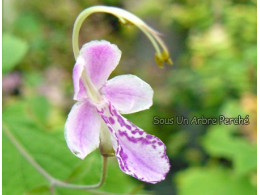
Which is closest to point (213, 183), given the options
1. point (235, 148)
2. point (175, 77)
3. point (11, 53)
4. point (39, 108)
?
point (235, 148)

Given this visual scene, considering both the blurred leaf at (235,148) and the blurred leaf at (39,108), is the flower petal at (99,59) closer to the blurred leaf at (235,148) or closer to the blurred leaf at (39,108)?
the blurred leaf at (39,108)

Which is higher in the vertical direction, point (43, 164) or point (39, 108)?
point (43, 164)

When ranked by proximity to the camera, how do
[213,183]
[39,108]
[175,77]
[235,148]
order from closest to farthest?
[39,108]
[235,148]
[213,183]
[175,77]

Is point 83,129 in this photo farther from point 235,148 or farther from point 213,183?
point 213,183

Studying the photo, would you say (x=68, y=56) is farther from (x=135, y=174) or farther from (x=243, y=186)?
(x=135, y=174)

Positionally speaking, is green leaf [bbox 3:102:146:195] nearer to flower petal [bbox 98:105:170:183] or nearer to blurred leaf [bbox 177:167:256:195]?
flower petal [bbox 98:105:170:183]

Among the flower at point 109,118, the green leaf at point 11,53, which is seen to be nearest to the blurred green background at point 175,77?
the green leaf at point 11,53

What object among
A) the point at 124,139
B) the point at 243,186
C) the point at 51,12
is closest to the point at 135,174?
the point at 124,139
